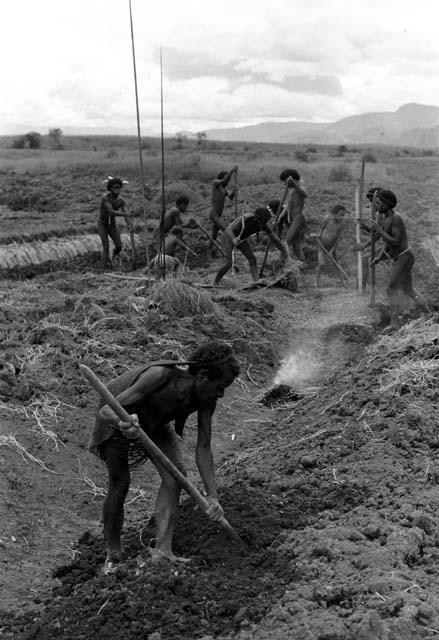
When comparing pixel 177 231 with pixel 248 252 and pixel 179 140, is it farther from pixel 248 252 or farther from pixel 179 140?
pixel 179 140

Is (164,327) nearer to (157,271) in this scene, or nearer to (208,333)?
(208,333)

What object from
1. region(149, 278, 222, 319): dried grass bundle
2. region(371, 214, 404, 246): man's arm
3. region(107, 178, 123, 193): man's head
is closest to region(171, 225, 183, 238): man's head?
region(107, 178, 123, 193): man's head

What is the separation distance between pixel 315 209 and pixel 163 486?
17.1m

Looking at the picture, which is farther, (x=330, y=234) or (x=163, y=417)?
(x=330, y=234)

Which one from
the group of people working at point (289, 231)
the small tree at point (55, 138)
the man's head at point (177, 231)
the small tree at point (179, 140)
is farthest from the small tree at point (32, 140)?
the man's head at point (177, 231)

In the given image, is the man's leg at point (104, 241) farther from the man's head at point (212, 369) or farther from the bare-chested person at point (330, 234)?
the man's head at point (212, 369)

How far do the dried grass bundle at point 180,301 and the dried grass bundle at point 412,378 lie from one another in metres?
3.38

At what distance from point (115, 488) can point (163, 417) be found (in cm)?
48

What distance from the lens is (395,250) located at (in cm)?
1052

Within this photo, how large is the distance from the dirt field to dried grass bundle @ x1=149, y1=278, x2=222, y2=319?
10cm

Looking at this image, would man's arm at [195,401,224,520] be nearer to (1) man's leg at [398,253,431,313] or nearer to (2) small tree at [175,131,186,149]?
(1) man's leg at [398,253,431,313]

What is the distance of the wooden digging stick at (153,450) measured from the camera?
4.34m

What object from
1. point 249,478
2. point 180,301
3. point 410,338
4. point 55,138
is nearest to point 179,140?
point 55,138

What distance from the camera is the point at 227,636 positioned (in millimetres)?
4070
